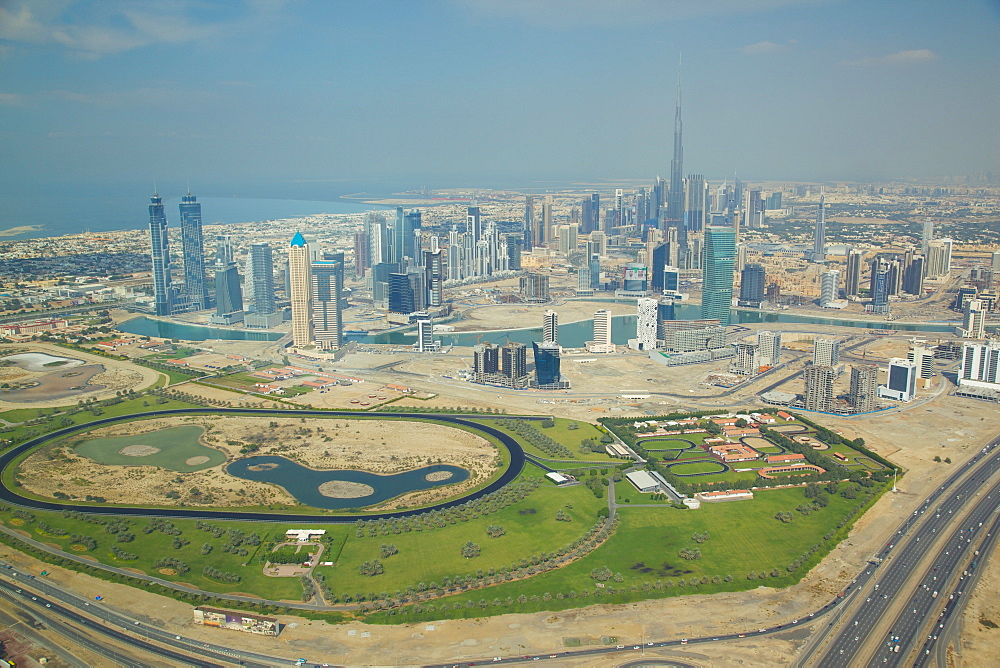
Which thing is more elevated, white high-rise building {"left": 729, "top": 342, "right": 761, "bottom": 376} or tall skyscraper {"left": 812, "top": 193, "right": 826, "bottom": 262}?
tall skyscraper {"left": 812, "top": 193, "right": 826, "bottom": 262}

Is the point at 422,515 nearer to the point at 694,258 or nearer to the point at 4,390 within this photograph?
the point at 4,390

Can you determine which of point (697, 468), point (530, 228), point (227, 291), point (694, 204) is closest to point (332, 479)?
point (697, 468)

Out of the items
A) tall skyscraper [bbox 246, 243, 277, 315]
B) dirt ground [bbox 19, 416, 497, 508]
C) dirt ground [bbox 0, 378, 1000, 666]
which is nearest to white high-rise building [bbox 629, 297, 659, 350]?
dirt ground [bbox 19, 416, 497, 508]

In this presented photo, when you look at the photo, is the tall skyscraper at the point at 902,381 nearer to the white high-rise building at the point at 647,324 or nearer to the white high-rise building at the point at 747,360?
the white high-rise building at the point at 747,360

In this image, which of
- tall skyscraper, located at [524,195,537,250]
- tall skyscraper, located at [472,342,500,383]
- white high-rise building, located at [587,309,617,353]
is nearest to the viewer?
tall skyscraper, located at [472,342,500,383]

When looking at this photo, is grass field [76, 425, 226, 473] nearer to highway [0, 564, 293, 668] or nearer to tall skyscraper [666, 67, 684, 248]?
highway [0, 564, 293, 668]

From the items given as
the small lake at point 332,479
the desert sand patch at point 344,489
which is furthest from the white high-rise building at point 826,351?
the desert sand patch at point 344,489
